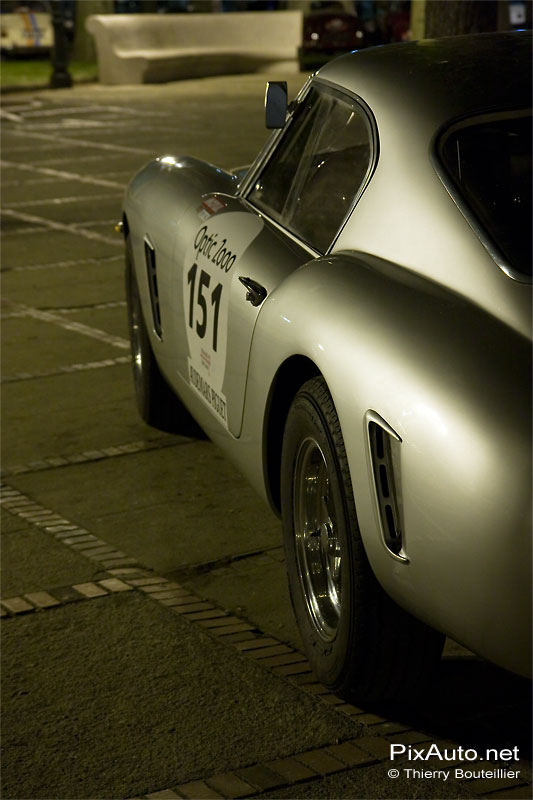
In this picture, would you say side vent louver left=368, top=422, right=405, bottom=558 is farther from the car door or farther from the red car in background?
the red car in background

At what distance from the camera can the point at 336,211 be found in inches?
158

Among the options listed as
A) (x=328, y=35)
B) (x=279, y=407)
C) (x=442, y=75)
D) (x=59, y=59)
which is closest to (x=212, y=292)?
(x=279, y=407)

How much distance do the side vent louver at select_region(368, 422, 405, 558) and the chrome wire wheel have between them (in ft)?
1.51

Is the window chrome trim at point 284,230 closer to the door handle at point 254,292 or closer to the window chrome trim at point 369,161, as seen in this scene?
the window chrome trim at point 369,161

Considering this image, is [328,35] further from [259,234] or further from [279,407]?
[279,407]

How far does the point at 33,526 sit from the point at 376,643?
6.34ft

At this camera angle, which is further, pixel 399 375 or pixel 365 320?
pixel 365 320

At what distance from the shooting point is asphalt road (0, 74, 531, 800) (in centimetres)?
320

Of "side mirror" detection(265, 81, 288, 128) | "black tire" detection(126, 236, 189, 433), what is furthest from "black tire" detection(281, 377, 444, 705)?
"black tire" detection(126, 236, 189, 433)

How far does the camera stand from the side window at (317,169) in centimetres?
402

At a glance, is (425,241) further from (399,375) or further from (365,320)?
(399,375)

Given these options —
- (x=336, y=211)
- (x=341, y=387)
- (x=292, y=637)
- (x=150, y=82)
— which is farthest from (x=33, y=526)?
(x=150, y=82)
